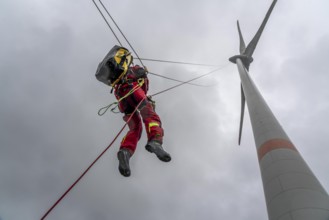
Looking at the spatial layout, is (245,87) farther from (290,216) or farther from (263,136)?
(290,216)

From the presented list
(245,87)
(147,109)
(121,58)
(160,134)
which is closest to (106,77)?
(121,58)

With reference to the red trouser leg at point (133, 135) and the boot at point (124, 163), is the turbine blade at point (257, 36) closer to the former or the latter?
the red trouser leg at point (133, 135)

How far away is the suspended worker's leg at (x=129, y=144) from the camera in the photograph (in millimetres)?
8008

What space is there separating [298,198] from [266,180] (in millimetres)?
1382

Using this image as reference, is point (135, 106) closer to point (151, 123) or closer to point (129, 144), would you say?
point (151, 123)

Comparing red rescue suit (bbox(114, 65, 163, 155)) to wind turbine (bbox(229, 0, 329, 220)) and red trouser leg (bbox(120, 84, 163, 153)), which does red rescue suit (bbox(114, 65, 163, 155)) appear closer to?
red trouser leg (bbox(120, 84, 163, 153))

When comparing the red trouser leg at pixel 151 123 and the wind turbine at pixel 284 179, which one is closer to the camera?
the wind turbine at pixel 284 179

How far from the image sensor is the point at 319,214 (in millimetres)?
5367

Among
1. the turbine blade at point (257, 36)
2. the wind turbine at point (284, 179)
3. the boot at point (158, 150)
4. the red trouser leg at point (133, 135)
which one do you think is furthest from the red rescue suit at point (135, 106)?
the turbine blade at point (257, 36)

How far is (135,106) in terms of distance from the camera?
952 centimetres

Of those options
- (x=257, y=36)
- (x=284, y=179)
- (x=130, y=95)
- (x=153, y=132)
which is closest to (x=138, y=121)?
(x=130, y=95)

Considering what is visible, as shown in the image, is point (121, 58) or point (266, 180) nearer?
point (266, 180)

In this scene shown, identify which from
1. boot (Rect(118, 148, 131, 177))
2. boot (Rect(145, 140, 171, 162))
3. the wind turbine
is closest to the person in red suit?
boot (Rect(118, 148, 131, 177))

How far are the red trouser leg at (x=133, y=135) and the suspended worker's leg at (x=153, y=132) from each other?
2.26 feet
